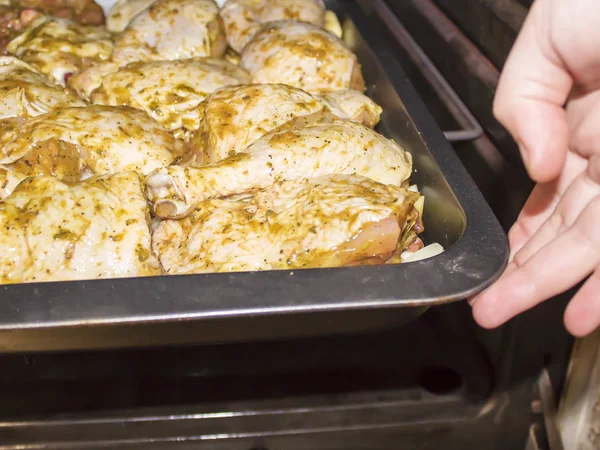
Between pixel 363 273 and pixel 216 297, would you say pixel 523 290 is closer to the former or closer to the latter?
pixel 363 273

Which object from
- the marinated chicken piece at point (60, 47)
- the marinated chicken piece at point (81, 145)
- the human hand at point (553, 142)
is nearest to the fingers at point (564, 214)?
the human hand at point (553, 142)

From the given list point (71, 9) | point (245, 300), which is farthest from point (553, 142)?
point (71, 9)

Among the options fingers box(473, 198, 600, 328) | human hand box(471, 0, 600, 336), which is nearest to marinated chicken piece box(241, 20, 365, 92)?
human hand box(471, 0, 600, 336)

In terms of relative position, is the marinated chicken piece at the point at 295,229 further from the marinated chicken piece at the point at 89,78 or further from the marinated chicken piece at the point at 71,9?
the marinated chicken piece at the point at 71,9

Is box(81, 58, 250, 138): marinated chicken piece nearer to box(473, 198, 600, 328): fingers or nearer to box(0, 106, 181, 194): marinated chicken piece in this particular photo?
box(0, 106, 181, 194): marinated chicken piece

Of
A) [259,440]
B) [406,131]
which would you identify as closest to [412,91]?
[406,131]

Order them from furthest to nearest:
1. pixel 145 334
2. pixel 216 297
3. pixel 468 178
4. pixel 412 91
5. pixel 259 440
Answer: pixel 412 91 → pixel 259 440 → pixel 468 178 → pixel 145 334 → pixel 216 297

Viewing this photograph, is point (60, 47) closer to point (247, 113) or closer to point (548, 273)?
point (247, 113)
